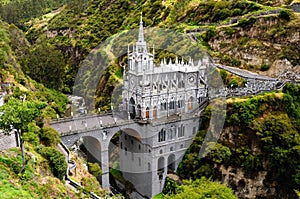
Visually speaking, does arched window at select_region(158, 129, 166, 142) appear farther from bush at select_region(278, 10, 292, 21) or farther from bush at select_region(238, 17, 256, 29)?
bush at select_region(278, 10, 292, 21)

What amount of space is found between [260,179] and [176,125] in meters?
15.9

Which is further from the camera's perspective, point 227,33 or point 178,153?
point 227,33

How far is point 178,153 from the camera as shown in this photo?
54.8 meters

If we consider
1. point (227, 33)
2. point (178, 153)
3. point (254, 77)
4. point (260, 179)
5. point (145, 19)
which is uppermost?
point (145, 19)

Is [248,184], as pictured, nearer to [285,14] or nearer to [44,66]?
[285,14]

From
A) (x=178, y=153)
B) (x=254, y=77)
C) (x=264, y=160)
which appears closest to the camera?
(x=264, y=160)

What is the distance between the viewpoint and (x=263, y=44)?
68.2 metres

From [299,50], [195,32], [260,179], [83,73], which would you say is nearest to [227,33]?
[195,32]

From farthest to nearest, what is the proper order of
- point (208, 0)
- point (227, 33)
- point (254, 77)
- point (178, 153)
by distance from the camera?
point (208, 0) < point (227, 33) < point (254, 77) < point (178, 153)

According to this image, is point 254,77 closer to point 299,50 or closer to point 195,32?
point 299,50

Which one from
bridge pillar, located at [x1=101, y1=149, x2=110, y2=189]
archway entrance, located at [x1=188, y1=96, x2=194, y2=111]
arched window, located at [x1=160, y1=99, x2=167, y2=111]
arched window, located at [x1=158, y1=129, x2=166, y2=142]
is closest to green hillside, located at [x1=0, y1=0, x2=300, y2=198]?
archway entrance, located at [x1=188, y1=96, x2=194, y2=111]

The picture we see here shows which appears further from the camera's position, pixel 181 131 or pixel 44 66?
pixel 44 66

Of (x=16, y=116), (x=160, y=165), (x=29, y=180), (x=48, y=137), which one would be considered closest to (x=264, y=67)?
(x=160, y=165)

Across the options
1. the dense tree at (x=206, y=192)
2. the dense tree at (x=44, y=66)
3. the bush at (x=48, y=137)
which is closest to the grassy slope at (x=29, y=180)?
the bush at (x=48, y=137)
